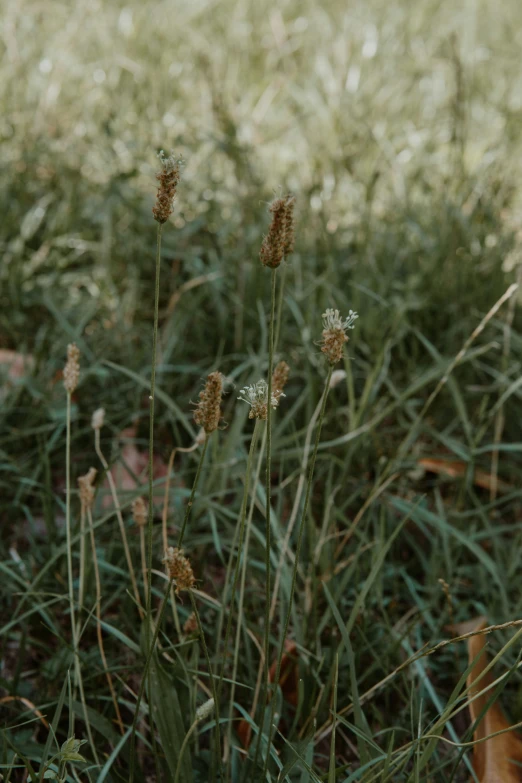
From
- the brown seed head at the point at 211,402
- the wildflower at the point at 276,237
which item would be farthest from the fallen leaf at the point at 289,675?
the wildflower at the point at 276,237

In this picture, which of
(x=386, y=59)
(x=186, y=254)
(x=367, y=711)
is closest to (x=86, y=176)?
(x=186, y=254)

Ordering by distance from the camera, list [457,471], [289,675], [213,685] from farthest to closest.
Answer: [457,471] → [289,675] → [213,685]

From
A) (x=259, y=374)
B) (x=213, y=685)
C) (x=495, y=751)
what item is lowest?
(x=495, y=751)

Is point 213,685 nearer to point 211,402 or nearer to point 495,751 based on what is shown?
point 211,402

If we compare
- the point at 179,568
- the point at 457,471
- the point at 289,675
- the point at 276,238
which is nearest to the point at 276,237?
the point at 276,238

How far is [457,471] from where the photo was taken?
1734 millimetres

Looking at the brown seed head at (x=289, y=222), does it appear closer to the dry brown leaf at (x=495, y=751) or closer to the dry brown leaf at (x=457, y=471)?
the dry brown leaf at (x=495, y=751)

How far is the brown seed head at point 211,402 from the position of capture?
826 millimetres

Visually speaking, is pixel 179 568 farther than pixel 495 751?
No

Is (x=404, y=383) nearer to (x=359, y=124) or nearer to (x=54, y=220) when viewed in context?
(x=54, y=220)

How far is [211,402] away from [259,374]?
80 centimetres

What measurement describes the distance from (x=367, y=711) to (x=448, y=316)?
1028 mm

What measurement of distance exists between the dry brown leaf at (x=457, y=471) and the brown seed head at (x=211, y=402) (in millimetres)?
918

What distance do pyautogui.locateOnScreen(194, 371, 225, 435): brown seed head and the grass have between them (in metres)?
0.20
